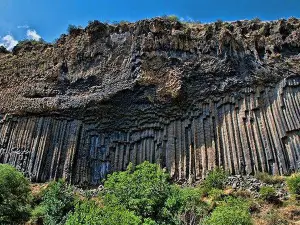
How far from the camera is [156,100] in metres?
25.2

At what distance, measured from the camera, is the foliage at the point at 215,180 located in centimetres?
2092

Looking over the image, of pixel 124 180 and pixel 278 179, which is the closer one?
pixel 124 180

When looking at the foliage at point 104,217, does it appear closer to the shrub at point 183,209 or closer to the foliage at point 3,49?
the shrub at point 183,209

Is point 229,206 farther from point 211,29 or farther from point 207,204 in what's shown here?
point 211,29

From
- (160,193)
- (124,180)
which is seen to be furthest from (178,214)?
(124,180)

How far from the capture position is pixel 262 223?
17.6 metres

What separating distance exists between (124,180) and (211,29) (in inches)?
502

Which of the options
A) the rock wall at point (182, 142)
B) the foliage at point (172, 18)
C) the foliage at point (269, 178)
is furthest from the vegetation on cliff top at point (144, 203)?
the foliage at point (172, 18)

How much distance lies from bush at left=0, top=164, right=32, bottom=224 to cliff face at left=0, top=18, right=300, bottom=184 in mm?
4301

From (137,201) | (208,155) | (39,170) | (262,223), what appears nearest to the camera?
(137,201)

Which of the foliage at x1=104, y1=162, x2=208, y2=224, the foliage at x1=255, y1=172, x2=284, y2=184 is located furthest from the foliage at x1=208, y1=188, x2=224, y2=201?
the foliage at x1=255, y1=172, x2=284, y2=184

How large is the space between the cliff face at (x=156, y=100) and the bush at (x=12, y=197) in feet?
14.1

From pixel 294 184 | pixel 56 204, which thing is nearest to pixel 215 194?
pixel 294 184

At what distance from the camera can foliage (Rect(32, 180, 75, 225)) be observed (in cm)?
2050
